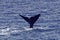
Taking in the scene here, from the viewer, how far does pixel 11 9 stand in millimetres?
38781

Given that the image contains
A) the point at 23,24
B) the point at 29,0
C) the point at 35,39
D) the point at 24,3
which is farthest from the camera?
the point at 29,0

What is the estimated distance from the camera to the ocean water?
80.3 feet

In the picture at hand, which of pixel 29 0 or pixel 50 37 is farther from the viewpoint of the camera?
pixel 29 0

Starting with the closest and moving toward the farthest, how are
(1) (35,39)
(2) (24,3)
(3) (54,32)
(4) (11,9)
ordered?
(1) (35,39)
(3) (54,32)
(4) (11,9)
(2) (24,3)

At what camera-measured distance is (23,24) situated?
28625mm

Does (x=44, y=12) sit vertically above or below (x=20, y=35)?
below

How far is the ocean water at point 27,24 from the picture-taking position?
2447cm

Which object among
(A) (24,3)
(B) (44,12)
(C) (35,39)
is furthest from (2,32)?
(A) (24,3)

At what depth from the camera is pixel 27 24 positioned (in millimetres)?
28516

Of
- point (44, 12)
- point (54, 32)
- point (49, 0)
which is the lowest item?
point (49, 0)

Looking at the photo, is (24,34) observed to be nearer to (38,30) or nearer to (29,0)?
(38,30)

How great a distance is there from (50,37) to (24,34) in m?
1.98

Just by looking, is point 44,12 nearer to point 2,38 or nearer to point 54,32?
point 54,32

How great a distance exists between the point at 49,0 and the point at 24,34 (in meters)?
23.1
